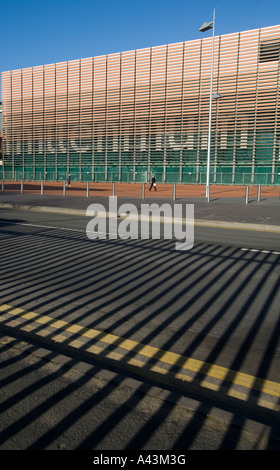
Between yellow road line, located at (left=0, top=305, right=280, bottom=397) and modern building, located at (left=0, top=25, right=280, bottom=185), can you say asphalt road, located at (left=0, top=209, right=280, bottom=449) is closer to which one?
yellow road line, located at (left=0, top=305, right=280, bottom=397)

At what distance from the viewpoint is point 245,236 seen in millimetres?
10766

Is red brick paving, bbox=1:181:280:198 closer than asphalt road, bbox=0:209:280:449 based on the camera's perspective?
No

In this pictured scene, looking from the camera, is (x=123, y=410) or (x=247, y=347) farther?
(x=247, y=347)

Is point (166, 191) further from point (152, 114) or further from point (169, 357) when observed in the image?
point (169, 357)

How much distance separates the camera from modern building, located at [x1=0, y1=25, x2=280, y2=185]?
37.6 metres

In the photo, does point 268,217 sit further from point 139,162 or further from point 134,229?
point 139,162

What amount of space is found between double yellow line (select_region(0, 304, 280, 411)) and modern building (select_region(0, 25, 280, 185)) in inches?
1422

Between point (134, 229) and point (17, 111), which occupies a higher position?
point (17, 111)

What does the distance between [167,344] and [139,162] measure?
4195 cm

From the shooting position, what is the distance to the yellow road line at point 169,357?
3.27 meters

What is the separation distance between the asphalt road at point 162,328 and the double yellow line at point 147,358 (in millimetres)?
11

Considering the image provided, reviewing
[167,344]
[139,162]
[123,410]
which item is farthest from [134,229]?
[139,162]

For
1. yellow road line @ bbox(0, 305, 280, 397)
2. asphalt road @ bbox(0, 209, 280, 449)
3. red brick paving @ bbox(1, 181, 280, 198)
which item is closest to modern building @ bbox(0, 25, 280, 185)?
red brick paving @ bbox(1, 181, 280, 198)

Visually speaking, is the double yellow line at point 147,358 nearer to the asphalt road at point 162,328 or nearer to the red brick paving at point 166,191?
the asphalt road at point 162,328
